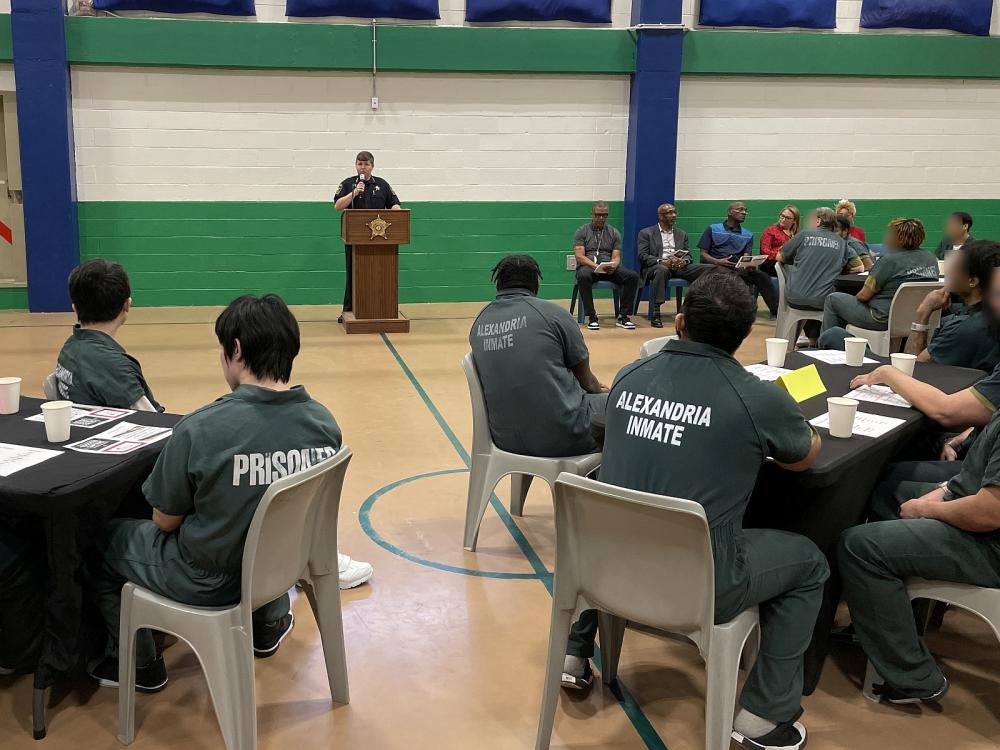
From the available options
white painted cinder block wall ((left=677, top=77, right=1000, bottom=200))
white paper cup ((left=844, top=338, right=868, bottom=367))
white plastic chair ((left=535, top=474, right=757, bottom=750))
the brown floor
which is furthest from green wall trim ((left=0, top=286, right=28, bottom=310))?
white plastic chair ((left=535, top=474, right=757, bottom=750))

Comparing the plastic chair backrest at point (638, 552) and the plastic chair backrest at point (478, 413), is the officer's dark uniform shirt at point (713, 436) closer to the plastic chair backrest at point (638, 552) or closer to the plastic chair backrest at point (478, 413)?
the plastic chair backrest at point (638, 552)

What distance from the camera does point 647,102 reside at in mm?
9820

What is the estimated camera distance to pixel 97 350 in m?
3.29

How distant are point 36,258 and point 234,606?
7676mm

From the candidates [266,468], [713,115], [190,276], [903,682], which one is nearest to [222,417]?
[266,468]

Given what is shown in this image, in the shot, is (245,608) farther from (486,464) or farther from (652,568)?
(486,464)

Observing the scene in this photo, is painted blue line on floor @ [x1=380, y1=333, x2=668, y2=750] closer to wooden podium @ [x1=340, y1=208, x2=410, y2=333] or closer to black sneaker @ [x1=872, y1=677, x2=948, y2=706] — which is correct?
black sneaker @ [x1=872, y1=677, x2=948, y2=706]

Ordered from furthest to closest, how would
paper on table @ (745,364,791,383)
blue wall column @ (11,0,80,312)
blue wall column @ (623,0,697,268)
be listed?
blue wall column @ (623,0,697,268) < blue wall column @ (11,0,80,312) < paper on table @ (745,364,791,383)

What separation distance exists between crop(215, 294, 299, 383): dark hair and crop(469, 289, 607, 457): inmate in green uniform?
1.24 m

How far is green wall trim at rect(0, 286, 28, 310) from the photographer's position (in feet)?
30.6

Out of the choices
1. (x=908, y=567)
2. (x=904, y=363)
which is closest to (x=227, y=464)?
(x=908, y=567)

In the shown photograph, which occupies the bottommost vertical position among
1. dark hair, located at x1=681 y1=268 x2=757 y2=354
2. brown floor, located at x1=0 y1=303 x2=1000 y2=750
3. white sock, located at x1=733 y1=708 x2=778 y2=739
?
brown floor, located at x1=0 y1=303 x2=1000 y2=750

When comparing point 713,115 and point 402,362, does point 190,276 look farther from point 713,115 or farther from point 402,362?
point 713,115

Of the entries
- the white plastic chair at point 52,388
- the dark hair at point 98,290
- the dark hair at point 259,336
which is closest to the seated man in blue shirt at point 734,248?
the dark hair at point 98,290
